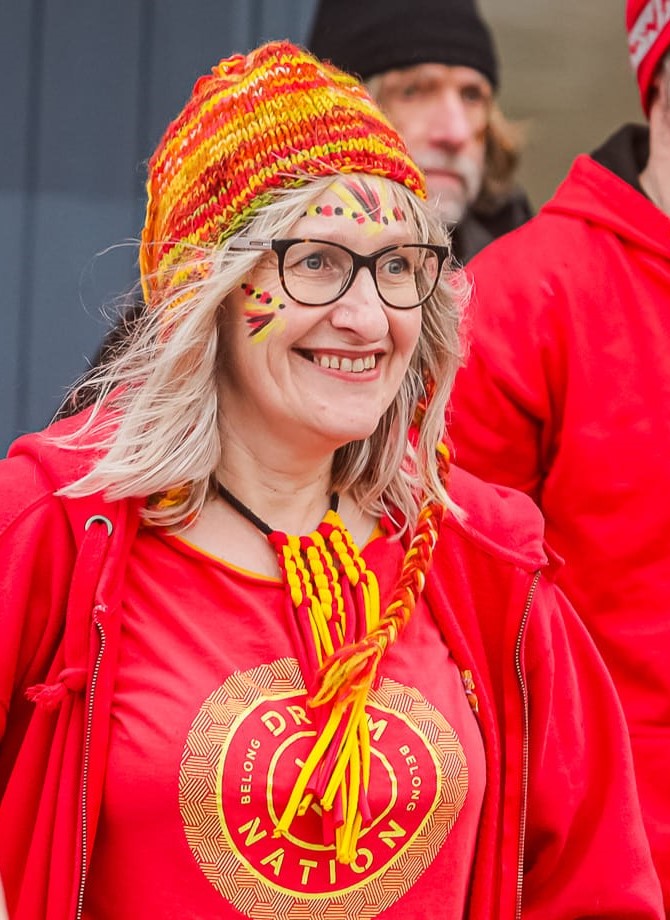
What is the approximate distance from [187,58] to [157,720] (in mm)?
2078

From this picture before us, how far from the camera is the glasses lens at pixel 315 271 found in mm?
2102

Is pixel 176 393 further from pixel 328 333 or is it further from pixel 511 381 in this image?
pixel 511 381

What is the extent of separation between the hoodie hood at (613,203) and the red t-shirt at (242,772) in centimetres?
95

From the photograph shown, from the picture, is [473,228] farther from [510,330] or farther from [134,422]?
[134,422]

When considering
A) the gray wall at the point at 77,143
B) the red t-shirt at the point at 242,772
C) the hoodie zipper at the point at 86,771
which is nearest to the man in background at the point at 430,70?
the gray wall at the point at 77,143

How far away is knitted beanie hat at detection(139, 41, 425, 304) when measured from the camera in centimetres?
210

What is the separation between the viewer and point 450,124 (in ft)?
11.6

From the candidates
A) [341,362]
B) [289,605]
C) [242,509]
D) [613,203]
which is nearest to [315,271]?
[341,362]

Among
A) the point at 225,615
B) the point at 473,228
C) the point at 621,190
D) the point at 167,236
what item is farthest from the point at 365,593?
the point at 473,228

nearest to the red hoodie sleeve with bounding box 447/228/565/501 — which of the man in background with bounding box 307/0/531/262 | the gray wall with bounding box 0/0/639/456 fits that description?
the man in background with bounding box 307/0/531/262

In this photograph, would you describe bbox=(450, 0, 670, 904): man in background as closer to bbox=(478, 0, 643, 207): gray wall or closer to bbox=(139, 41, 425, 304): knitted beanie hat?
bbox=(139, 41, 425, 304): knitted beanie hat

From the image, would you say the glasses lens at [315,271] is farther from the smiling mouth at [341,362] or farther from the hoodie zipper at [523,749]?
the hoodie zipper at [523,749]

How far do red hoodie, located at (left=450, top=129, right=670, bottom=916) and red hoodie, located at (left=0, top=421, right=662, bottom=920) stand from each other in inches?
9.9

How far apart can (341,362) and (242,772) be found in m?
0.58
